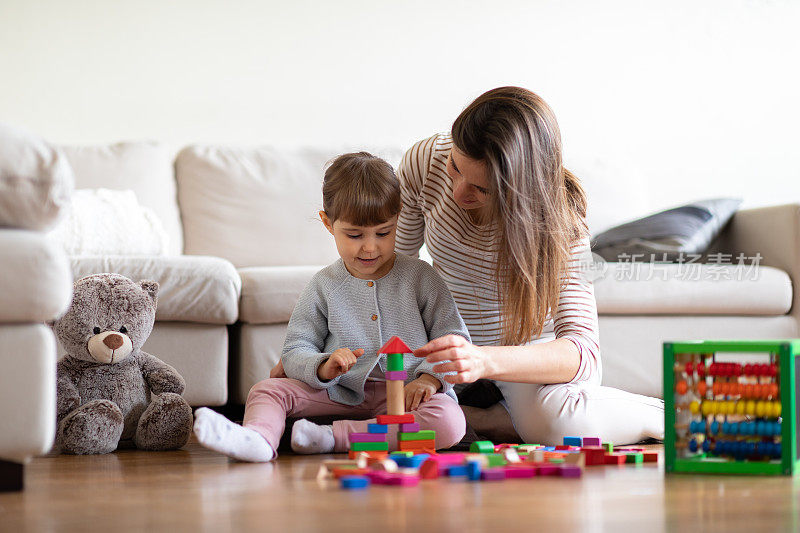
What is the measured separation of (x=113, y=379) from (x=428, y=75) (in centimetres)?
199

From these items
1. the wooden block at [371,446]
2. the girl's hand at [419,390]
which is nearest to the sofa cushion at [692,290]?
the girl's hand at [419,390]

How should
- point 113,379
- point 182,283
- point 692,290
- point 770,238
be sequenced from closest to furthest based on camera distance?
point 113,379
point 182,283
point 692,290
point 770,238

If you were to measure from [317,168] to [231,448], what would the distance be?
1.69m

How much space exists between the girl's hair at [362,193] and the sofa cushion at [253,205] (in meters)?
1.10

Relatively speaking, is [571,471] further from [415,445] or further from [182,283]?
[182,283]

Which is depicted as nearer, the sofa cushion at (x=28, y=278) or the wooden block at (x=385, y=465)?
the sofa cushion at (x=28, y=278)

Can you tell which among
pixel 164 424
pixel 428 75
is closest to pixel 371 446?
pixel 164 424

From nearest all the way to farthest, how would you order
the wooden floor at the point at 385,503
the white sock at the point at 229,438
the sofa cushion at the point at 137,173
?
1. the wooden floor at the point at 385,503
2. the white sock at the point at 229,438
3. the sofa cushion at the point at 137,173

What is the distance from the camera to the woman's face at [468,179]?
4.92ft

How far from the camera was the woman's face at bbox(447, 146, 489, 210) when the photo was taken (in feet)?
4.92

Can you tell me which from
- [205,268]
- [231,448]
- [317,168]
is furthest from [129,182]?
[231,448]

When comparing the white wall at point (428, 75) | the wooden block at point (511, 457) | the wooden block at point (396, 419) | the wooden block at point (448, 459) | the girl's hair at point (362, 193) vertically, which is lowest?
the wooden block at point (448, 459)

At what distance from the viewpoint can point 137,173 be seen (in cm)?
277

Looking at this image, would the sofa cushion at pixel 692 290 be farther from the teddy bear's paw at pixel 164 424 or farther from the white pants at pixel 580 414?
the teddy bear's paw at pixel 164 424
